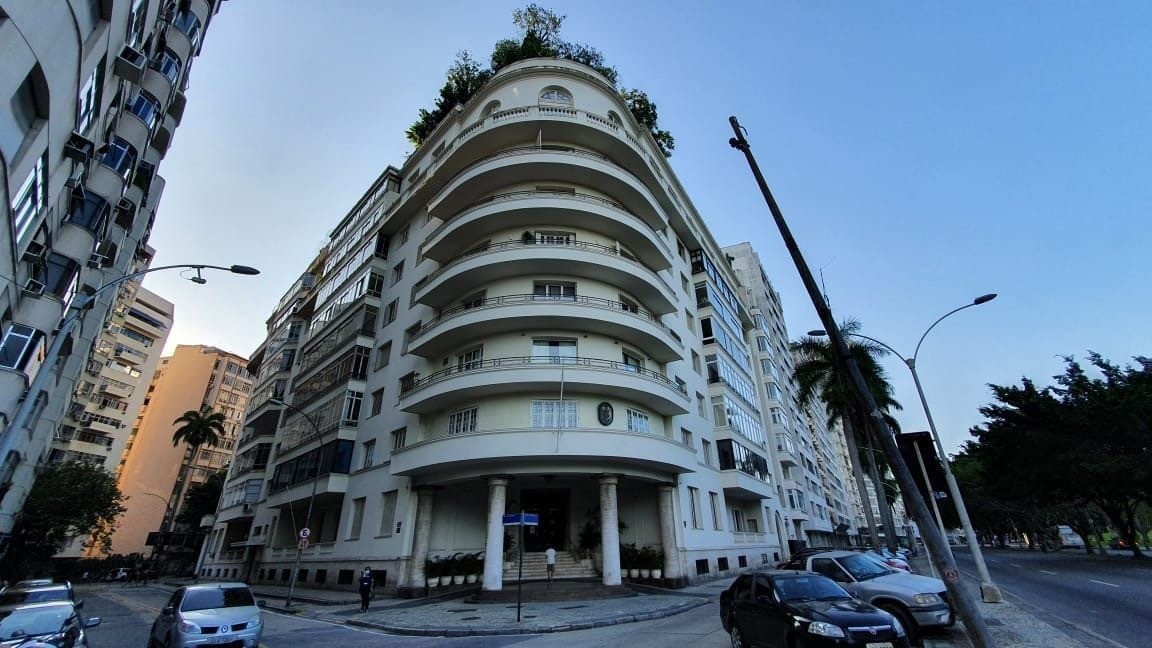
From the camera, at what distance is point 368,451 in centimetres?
2728

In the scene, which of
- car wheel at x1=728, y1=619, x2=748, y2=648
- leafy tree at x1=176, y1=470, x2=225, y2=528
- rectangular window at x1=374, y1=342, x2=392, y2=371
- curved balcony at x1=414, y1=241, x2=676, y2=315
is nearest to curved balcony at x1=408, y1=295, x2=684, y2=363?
curved balcony at x1=414, y1=241, x2=676, y2=315

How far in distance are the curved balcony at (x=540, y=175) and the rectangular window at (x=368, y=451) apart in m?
14.1

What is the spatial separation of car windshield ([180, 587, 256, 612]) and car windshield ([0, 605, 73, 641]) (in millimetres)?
1803

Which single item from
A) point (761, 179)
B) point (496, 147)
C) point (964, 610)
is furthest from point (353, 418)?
point (964, 610)

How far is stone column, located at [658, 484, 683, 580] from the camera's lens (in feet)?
70.4

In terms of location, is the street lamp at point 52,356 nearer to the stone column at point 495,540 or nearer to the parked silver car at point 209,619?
the parked silver car at point 209,619

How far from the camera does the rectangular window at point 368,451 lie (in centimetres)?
2675

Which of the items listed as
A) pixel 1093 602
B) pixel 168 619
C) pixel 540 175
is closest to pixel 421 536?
pixel 168 619

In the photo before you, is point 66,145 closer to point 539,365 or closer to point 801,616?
point 539,365

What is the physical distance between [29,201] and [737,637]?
1891cm

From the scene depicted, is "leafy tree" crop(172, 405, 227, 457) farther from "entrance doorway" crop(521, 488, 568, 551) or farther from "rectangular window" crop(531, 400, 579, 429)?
"rectangular window" crop(531, 400, 579, 429)

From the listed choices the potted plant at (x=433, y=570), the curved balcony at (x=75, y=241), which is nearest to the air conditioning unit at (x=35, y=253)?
the curved balcony at (x=75, y=241)

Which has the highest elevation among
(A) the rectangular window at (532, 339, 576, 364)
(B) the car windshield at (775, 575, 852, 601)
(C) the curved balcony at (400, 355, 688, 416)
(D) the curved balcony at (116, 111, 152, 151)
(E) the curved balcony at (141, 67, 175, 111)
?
(E) the curved balcony at (141, 67, 175, 111)

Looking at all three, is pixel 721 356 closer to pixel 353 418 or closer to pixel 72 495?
pixel 353 418
